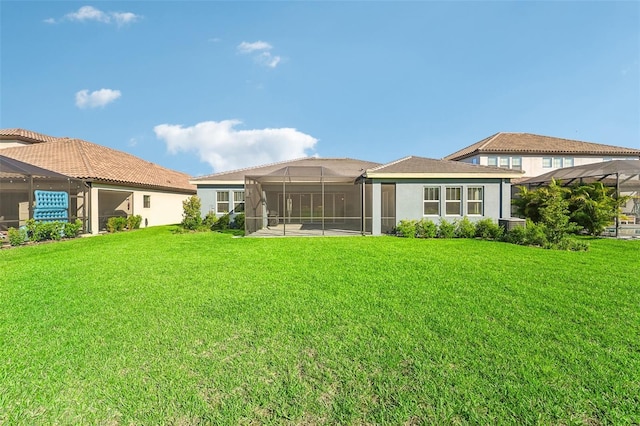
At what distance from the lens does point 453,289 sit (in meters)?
5.57

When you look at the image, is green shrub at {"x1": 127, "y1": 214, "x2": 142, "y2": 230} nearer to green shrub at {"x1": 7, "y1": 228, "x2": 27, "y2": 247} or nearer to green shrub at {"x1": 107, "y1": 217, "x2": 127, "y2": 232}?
green shrub at {"x1": 107, "y1": 217, "x2": 127, "y2": 232}

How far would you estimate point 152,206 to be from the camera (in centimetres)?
2042

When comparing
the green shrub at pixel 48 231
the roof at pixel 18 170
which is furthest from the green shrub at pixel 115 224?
the roof at pixel 18 170

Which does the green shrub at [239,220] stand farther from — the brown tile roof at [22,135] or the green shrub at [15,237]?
the brown tile roof at [22,135]

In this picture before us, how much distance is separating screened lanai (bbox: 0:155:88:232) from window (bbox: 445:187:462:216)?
56.1ft

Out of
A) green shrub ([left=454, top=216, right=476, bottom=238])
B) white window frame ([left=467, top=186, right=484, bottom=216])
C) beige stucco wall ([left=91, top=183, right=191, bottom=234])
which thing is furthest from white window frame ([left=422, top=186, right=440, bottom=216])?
beige stucco wall ([left=91, top=183, right=191, bottom=234])

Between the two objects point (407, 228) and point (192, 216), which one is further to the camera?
point (192, 216)

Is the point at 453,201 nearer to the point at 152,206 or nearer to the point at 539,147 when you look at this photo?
the point at 152,206

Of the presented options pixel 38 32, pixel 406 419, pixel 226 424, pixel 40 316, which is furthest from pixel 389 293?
pixel 38 32

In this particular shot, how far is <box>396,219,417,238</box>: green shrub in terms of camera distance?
1316 centimetres

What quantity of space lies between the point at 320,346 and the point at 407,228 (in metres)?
10.4

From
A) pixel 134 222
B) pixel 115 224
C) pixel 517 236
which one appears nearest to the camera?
pixel 517 236

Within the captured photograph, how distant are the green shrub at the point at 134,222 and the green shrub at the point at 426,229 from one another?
1554 centimetres

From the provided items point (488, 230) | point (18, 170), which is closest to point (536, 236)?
point (488, 230)
